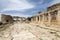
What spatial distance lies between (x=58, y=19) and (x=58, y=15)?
17.7 inches

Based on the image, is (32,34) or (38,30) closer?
(32,34)

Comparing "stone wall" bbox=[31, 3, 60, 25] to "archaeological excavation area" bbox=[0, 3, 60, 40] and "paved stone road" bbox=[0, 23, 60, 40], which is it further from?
"paved stone road" bbox=[0, 23, 60, 40]

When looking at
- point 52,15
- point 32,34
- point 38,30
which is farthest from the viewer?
point 52,15

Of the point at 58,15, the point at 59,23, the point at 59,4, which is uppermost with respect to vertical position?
the point at 59,4

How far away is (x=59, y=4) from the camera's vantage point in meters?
16.2

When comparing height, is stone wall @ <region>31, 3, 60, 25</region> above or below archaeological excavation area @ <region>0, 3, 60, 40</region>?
above

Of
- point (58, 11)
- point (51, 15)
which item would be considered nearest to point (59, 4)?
point (51, 15)

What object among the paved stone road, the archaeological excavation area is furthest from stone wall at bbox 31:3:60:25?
the paved stone road

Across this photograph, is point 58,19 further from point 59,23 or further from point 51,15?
point 51,15

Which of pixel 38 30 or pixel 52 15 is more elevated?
pixel 52 15

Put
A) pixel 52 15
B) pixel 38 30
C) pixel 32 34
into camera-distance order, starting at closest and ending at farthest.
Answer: pixel 32 34
pixel 38 30
pixel 52 15

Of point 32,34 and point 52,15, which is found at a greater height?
point 52,15

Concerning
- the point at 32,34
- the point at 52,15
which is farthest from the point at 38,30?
the point at 52,15

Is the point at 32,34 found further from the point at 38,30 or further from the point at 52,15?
the point at 52,15
